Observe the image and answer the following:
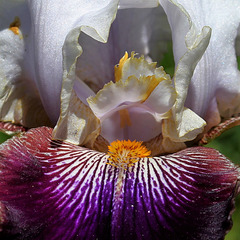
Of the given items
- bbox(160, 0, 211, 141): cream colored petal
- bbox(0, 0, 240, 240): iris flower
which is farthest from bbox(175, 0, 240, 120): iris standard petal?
bbox(160, 0, 211, 141): cream colored petal

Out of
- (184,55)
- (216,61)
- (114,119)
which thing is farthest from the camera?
(114,119)

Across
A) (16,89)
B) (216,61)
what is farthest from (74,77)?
(216,61)

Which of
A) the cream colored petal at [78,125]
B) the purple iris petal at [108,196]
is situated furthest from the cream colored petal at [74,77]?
the purple iris petal at [108,196]

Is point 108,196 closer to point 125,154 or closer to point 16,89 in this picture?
point 125,154

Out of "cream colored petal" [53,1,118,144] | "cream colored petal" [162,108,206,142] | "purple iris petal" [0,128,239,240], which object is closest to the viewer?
"purple iris petal" [0,128,239,240]

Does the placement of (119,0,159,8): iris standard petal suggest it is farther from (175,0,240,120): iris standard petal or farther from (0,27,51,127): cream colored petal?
(0,27,51,127): cream colored petal

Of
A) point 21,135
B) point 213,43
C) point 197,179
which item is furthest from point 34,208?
point 213,43

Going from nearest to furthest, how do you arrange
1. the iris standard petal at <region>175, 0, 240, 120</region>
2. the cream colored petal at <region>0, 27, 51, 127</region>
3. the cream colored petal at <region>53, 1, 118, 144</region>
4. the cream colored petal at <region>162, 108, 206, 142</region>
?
the cream colored petal at <region>53, 1, 118, 144</region> < the cream colored petal at <region>162, 108, 206, 142</region> < the iris standard petal at <region>175, 0, 240, 120</region> < the cream colored petal at <region>0, 27, 51, 127</region>

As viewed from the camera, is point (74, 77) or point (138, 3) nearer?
point (74, 77)
